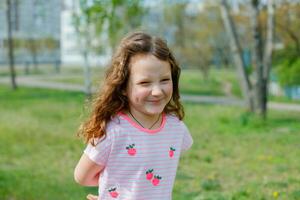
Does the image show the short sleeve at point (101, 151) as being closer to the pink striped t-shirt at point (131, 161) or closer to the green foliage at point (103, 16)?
the pink striped t-shirt at point (131, 161)

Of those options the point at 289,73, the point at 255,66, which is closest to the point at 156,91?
the point at 255,66

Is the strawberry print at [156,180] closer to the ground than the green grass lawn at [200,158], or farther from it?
farther from it

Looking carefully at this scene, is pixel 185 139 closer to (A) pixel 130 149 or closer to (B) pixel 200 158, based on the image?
(A) pixel 130 149

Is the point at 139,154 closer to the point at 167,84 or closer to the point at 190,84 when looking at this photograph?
the point at 167,84

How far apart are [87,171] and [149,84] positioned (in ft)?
1.57

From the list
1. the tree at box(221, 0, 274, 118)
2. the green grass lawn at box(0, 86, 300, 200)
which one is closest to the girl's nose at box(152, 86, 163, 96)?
the green grass lawn at box(0, 86, 300, 200)

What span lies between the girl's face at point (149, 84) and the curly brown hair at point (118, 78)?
0.09 ft

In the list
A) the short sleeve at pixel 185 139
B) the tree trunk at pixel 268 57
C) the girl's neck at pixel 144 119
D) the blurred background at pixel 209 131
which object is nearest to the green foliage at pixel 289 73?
the blurred background at pixel 209 131

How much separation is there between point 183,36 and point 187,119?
28.5 m

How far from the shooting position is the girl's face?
2260mm

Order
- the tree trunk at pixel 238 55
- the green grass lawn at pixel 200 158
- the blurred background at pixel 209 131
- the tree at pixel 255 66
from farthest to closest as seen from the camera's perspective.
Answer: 1. the tree trunk at pixel 238 55
2. the tree at pixel 255 66
3. the blurred background at pixel 209 131
4. the green grass lawn at pixel 200 158

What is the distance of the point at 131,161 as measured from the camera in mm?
2271

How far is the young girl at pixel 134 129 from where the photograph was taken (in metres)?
2.27

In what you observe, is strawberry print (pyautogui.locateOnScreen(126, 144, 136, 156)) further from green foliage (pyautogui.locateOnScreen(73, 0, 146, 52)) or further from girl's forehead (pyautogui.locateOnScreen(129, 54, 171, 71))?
green foliage (pyautogui.locateOnScreen(73, 0, 146, 52))
